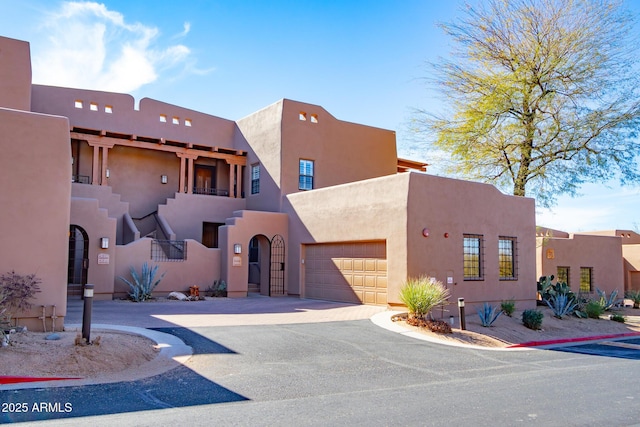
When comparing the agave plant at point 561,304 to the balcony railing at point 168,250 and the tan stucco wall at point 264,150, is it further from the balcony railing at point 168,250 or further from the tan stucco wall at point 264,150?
the balcony railing at point 168,250

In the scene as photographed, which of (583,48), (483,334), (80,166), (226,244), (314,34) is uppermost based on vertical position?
(583,48)

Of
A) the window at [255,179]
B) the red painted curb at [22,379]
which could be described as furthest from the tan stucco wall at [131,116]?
the red painted curb at [22,379]

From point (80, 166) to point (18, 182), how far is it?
13.9 m

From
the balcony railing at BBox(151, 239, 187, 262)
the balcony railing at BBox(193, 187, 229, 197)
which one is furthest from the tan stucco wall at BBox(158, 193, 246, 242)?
the balcony railing at BBox(193, 187, 229, 197)

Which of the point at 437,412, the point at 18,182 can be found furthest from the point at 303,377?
the point at 18,182

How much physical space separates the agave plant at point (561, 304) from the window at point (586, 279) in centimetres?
813

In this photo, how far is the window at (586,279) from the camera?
2731 centimetres

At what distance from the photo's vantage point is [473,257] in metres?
18.7

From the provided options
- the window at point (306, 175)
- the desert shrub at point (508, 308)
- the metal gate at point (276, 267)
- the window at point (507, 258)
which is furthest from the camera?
the window at point (306, 175)

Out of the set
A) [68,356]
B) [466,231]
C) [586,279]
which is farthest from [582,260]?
[68,356]

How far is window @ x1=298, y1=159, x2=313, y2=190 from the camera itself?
24.8 meters

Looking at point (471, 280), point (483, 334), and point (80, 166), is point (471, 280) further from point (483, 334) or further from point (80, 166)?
point (80, 166)

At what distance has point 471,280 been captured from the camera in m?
18.4

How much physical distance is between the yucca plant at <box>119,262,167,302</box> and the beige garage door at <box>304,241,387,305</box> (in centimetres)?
595
